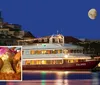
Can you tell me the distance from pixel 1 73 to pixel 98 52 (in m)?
92.9

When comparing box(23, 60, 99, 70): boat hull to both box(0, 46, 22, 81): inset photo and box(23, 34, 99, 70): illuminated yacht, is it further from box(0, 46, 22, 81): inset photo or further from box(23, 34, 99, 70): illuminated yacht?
box(0, 46, 22, 81): inset photo

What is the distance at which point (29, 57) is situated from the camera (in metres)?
65.4

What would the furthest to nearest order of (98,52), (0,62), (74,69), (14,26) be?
(14,26)
(98,52)
(74,69)
(0,62)

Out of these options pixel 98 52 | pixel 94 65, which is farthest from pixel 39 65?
pixel 98 52

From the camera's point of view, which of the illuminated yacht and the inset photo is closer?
the inset photo

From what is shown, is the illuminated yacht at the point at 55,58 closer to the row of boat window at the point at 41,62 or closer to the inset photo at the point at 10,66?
the row of boat window at the point at 41,62

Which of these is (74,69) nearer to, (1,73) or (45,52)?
(45,52)

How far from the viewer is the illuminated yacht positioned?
62.5m

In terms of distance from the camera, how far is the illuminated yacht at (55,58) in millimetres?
62531

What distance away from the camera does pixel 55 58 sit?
62.5 metres

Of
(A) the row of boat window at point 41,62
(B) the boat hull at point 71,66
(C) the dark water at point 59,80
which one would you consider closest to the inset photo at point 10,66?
(C) the dark water at point 59,80

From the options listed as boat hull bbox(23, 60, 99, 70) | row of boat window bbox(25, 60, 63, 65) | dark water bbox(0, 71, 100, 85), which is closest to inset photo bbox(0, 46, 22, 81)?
dark water bbox(0, 71, 100, 85)

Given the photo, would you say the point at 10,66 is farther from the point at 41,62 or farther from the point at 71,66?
the point at 41,62

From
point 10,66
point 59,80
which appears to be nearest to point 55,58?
point 59,80
